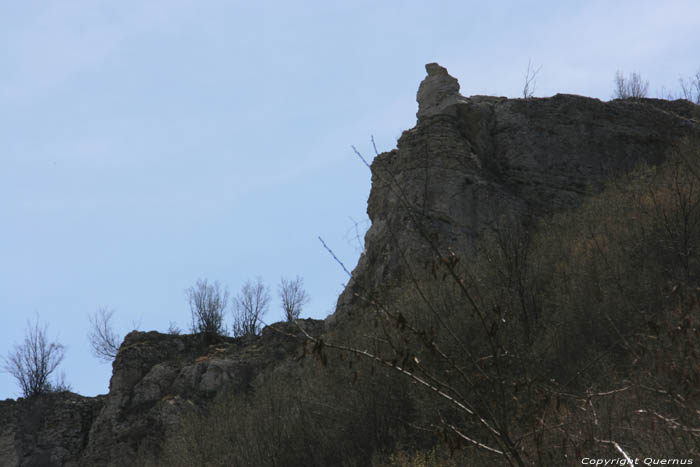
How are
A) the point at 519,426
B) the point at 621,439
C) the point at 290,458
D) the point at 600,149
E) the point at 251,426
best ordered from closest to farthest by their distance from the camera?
the point at 621,439, the point at 519,426, the point at 290,458, the point at 251,426, the point at 600,149

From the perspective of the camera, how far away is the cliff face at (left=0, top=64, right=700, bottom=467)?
733 inches

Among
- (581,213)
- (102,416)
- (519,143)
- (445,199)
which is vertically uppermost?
(519,143)

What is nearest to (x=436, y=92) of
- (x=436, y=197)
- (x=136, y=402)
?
(x=436, y=197)

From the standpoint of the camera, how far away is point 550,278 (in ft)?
47.2

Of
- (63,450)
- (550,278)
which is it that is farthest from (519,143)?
(63,450)

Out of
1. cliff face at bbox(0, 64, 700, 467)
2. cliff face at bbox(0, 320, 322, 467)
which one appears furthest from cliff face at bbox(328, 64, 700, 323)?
cliff face at bbox(0, 320, 322, 467)

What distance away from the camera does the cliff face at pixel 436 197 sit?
18609 mm

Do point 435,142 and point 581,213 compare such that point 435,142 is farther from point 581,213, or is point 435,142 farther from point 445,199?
point 581,213

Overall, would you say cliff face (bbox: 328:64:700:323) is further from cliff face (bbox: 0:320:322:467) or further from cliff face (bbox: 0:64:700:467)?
cliff face (bbox: 0:320:322:467)

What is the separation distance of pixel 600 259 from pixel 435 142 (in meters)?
7.40

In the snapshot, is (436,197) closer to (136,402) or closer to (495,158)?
(495,158)

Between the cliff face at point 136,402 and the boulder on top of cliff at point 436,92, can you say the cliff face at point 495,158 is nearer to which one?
the boulder on top of cliff at point 436,92

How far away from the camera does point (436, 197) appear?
18672 millimetres

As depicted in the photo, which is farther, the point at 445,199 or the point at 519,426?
the point at 445,199
